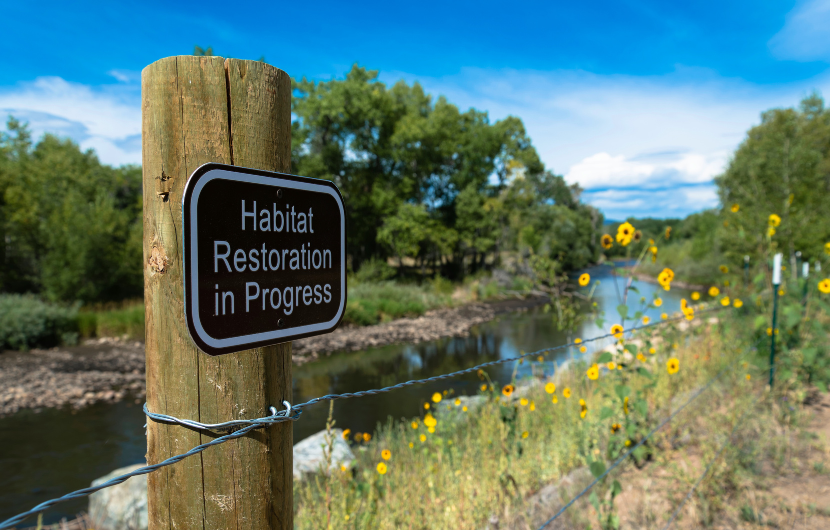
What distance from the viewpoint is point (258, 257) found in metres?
0.82

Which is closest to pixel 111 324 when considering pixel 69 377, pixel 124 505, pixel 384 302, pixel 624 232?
pixel 69 377

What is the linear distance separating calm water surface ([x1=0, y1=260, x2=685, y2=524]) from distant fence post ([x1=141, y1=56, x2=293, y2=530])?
240 centimetres

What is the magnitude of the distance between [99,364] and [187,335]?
10.9m

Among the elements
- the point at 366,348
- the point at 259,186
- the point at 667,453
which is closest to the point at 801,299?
the point at 667,453

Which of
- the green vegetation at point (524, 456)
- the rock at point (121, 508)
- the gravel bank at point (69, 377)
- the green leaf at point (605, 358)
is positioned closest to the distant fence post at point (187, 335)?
the green vegetation at point (524, 456)

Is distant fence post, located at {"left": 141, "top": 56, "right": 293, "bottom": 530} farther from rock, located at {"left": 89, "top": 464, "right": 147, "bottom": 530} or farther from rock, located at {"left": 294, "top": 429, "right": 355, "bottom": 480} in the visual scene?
rock, located at {"left": 89, "top": 464, "right": 147, "bottom": 530}

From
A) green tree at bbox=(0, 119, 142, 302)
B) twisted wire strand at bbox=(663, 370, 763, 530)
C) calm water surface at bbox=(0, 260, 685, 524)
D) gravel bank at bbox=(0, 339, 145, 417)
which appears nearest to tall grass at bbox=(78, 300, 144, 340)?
gravel bank at bbox=(0, 339, 145, 417)

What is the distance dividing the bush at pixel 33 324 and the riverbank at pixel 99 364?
1.30ft

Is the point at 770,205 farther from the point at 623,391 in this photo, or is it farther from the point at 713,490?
the point at 623,391

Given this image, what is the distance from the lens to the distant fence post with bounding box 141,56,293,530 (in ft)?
2.65

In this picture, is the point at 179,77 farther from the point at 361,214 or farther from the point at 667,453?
the point at 361,214

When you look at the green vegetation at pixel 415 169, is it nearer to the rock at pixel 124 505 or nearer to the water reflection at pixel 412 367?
the water reflection at pixel 412 367

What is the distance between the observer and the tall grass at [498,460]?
2.24 m

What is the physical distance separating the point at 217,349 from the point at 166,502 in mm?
332
